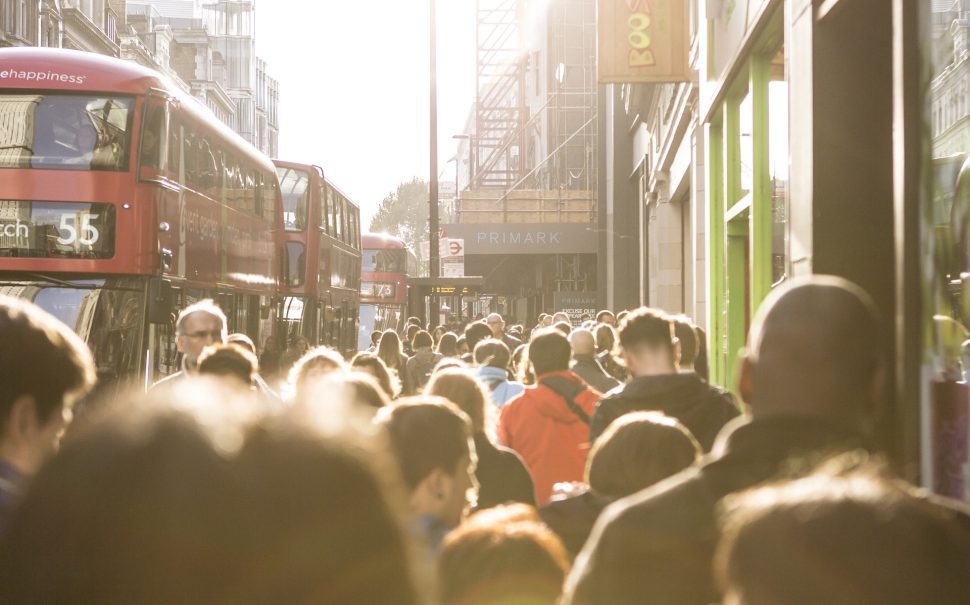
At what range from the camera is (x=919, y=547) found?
1030mm

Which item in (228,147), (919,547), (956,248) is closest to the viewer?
(919,547)

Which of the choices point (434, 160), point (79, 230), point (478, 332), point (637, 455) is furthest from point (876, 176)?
point (434, 160)

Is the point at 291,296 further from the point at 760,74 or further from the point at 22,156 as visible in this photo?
the point at 760,74

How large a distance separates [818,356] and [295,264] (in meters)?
20.7

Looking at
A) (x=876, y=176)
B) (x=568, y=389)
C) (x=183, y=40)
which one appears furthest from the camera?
(x=183, y=40)

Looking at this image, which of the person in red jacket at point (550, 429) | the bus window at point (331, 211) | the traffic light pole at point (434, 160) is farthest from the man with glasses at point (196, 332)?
the traffic light pole at point (434, 160)

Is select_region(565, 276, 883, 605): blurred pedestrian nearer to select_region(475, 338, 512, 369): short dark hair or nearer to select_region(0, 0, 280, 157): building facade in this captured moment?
select_region(475, 338, 512, 369): short dark hair

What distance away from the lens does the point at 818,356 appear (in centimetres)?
252

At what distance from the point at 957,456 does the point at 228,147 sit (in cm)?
1379

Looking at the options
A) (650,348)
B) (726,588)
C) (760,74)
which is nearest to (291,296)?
(760,74)

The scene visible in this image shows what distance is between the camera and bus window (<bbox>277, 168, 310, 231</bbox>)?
77.3 feet

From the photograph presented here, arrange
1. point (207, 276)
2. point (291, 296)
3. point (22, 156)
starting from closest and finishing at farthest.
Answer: point (22, 156), point (207, 276), point (291, 296)

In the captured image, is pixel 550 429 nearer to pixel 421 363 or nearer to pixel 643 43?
pixel 421 363

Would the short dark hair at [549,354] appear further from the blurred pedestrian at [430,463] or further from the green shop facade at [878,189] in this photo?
the blurred pedestrian at [430,463]
